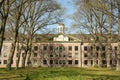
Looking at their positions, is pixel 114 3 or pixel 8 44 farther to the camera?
pixel 8 44

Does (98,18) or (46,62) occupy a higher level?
(98,18)

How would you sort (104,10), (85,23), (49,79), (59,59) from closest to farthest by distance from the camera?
(49,79) → (104,10) → (85,23) → (59,59)

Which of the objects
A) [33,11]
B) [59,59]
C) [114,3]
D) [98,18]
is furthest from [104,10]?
[59,59]

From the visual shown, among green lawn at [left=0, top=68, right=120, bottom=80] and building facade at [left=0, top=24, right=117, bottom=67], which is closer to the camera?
green lawn at [left=0, top=68, right=120, bottom=80]

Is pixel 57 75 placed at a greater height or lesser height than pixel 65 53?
lesser

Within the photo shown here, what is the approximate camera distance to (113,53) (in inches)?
3415

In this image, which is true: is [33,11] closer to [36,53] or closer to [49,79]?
[49,79]

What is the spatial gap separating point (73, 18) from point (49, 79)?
35575 mm

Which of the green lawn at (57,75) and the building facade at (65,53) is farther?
the building facade at (65,53)

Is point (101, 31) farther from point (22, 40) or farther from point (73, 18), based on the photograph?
point (22, 40)

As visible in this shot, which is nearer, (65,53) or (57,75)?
(57,75)

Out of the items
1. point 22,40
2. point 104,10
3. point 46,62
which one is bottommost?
point 46,62

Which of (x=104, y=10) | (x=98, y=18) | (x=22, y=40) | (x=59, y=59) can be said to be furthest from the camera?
(x=59, y=59)

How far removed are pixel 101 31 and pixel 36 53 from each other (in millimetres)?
42343
